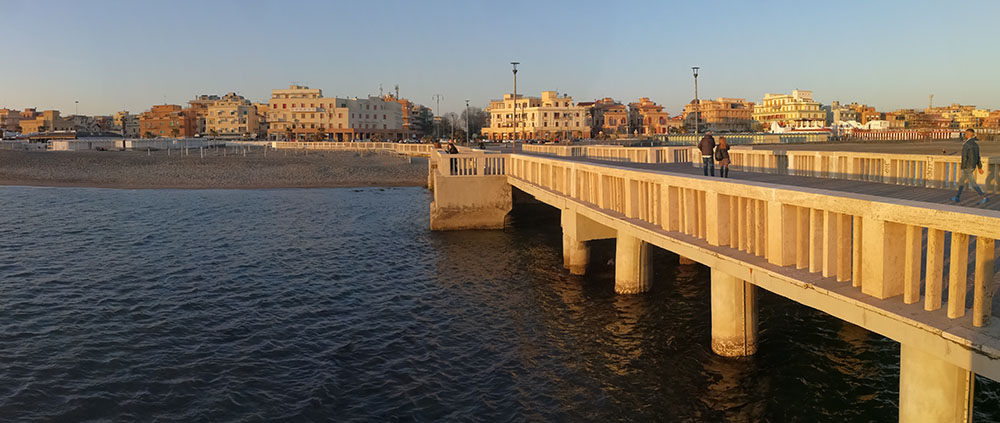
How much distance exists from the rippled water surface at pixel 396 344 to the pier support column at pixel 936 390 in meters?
2.79

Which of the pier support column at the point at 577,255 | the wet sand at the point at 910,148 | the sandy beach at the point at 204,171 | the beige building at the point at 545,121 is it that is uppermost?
the beige building at the point at 545,121

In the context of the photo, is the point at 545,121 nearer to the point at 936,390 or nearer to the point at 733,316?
the point at 733,316

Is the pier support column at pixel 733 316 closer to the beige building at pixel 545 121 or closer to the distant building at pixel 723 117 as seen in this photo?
the beige building at pixel 545 121

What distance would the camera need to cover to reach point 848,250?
791 cm

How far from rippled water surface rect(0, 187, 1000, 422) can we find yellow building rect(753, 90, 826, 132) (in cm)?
13939

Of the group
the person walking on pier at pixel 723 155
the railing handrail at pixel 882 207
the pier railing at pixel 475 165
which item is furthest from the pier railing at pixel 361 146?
the railing handrail at pixel 882 207

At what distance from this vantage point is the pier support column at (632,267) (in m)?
15.9

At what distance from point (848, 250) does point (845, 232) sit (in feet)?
0.67

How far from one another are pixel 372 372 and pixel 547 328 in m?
4.08

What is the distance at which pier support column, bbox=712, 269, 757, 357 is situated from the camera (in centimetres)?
1091

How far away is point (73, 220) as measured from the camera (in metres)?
31.8

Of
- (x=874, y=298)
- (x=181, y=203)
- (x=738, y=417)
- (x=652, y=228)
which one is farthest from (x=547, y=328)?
(x=181, y=203)

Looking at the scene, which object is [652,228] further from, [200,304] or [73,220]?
[73,220]

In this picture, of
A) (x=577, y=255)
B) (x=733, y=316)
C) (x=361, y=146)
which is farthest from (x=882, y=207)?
(x=361, y=146)
